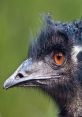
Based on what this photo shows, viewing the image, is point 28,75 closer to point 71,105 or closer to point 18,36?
point 71,105

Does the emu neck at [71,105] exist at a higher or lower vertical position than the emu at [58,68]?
lower

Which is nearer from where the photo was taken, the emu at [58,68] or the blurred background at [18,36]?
the emu at [58,68]

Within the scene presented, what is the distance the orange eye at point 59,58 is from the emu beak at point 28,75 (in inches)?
7.8

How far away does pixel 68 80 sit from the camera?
1167 cm

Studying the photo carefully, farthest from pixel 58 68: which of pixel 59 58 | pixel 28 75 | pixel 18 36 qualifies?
pixel 18 36

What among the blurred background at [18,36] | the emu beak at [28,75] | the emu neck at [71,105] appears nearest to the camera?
the emu beak at [28,75]

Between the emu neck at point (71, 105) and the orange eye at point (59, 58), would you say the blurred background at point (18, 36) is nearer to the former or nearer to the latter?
the emu neck at point (71, 105)

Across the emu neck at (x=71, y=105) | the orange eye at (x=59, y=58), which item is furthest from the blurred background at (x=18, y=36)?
the orange eye at (x=59, y=58)

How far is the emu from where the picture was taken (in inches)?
452

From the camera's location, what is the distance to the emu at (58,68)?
1148 cm

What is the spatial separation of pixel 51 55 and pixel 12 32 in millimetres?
7203

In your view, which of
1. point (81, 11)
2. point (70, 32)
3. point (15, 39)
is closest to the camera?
point (70, 32)

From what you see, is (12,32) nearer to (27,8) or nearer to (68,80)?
(27,8)

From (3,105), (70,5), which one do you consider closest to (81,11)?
(70,5)
